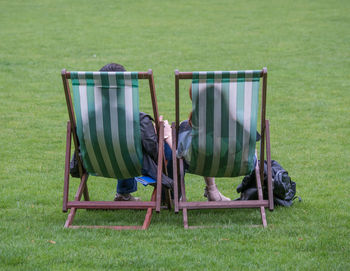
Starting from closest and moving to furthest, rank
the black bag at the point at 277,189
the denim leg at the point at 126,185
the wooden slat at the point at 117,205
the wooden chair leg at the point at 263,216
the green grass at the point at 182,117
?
the green grass at the point at 182,117 < the wooden chair leg at the point at 263,216 < the wooden slat at the point at 117,205 < the black bag at the point at 277,189 < the denim leg at the point at 126,185

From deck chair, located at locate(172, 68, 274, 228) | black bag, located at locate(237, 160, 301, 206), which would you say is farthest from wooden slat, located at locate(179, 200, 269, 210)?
black bag, located at locate(237, 160, 301, 206)

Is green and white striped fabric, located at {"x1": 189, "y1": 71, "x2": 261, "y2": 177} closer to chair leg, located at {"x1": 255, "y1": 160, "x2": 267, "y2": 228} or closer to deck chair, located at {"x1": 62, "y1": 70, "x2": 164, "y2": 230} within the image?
chair leg, located at {"x1": 255, "y1": 160, "x2": 267, "y2": 228}

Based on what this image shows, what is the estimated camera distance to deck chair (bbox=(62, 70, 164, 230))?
15.5 ft

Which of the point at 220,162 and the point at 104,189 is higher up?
the point at 220,162

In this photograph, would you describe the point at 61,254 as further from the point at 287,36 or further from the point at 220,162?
the point at 287,36

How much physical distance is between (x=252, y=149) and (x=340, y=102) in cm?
656

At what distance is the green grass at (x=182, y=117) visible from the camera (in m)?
4.27

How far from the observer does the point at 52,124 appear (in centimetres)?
970

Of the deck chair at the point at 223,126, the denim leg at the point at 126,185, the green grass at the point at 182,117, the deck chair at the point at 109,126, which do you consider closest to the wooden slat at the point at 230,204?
the deck chair at the point at 223,126

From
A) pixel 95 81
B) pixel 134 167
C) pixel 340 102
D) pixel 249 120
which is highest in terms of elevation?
pixel 95 81

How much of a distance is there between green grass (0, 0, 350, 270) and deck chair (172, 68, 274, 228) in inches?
16.3

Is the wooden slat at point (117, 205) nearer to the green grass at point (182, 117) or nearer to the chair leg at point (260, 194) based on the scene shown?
the green grass at point (182, 117)

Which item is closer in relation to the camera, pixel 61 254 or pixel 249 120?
pixel 61 254

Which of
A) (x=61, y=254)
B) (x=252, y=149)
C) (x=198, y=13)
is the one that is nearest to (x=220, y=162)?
(x=252, y=149)
